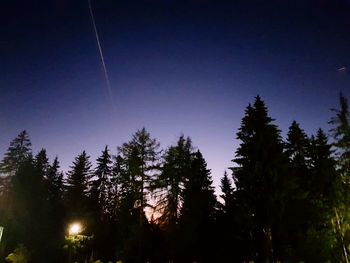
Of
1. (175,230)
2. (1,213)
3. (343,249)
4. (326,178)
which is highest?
(326,178)

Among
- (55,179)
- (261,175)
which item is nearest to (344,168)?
(261,175)

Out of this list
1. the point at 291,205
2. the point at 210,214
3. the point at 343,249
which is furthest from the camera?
the point at 210,214

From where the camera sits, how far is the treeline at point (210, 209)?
22.7 metres

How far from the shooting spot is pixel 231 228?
91.5ft

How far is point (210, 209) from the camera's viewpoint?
99.6 ft

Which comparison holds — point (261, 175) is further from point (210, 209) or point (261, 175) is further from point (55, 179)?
point (55, 179)

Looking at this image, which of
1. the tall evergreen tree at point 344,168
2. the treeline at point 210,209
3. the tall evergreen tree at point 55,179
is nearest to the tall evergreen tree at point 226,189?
the treeline at point 210,209

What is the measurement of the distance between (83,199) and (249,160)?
2344 cm

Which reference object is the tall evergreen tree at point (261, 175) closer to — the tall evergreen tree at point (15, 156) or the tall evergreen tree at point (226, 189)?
the tall evergreen tree at point (226, 189)

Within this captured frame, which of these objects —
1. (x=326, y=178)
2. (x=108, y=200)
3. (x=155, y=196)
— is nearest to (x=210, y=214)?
(x=155, y=196)

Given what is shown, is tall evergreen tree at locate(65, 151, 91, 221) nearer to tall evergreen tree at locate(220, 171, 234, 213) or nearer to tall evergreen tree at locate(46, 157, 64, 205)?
tall evergreen tree at locate(46, 157, 64, 205)

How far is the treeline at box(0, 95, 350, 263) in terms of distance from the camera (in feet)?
74.4

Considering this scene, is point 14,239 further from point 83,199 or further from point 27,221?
point 83,199

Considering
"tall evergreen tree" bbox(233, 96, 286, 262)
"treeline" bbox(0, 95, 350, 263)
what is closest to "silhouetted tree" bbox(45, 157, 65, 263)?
"treeline" bbox(0, 95, 350, 263)
